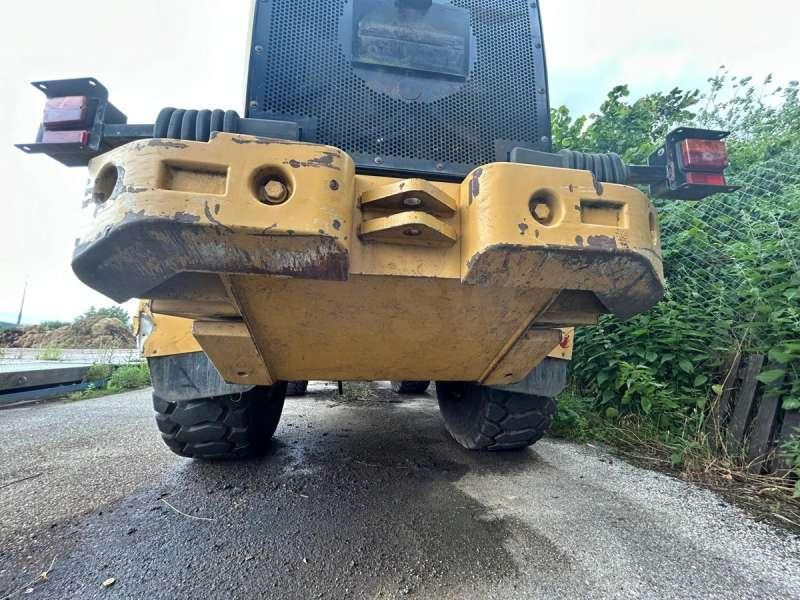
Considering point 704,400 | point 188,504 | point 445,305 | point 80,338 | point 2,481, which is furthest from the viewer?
point 80,338

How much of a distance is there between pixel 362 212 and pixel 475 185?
1.06 ft

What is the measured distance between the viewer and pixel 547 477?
2047 millimetres

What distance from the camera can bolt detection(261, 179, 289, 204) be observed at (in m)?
0.94

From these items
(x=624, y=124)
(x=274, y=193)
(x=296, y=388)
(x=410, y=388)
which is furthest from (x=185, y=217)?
(x=624, y=124)

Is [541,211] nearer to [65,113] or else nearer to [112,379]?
[65,113]

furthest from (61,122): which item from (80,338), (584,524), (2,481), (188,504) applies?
(80,338)

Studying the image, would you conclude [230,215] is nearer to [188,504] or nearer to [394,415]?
[188,504]

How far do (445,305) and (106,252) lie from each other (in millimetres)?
949

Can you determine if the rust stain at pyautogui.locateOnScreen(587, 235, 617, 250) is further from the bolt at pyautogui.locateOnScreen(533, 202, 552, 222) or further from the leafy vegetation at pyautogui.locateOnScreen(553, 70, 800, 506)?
the leafy vegetation at pyautogui.locateOnScreen(553, 70, 800, 506)

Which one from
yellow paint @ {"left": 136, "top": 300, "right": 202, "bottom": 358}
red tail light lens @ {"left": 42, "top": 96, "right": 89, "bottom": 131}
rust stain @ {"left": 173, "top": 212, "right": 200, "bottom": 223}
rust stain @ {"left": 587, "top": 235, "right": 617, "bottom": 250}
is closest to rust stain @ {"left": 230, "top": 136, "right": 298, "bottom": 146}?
rust stain @ {"left": 173, "top": 212, "right": 200, "bottom": 223}

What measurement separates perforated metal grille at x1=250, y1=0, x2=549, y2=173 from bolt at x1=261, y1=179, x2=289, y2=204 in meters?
0.60

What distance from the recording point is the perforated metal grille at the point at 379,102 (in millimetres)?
1481

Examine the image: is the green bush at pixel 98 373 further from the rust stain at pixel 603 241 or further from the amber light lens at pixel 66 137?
the rust stain at pixel 603 241

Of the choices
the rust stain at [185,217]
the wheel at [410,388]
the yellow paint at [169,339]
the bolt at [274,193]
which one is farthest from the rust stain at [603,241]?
the wheel at [410,388]
